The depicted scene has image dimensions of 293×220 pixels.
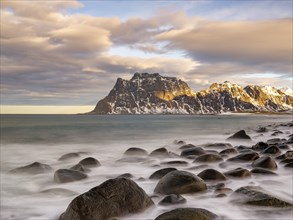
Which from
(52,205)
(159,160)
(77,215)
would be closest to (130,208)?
(77,215)

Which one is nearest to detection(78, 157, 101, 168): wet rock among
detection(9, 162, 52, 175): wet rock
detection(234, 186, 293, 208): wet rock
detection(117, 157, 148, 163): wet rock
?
detection(9, 162, 52, 175): wet rock

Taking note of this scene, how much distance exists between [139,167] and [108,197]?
6.96 meters

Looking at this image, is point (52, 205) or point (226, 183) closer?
point (52, 205)

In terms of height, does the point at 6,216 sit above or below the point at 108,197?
below

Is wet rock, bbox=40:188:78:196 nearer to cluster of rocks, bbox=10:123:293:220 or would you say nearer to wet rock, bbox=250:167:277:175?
cluster of rocks, bbox=10:123:293:220

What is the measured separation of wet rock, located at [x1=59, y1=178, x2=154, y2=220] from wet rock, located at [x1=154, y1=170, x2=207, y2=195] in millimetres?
1072

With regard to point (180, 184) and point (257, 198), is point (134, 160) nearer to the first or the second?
point (180, 184)

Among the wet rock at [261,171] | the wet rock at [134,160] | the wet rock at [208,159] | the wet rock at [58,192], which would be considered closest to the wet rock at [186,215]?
the wet rock at [58,192]

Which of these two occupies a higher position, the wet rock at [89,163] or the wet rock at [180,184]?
the wet rock at [180,184]

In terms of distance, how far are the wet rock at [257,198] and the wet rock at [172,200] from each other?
1.40 metres

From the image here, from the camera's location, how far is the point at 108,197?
7.03 m

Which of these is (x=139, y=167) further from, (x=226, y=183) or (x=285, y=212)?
(x=285, y=212)

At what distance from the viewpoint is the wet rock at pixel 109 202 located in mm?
6665

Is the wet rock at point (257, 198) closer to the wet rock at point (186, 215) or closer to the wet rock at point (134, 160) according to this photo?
the wet rock at point (186, 215)
